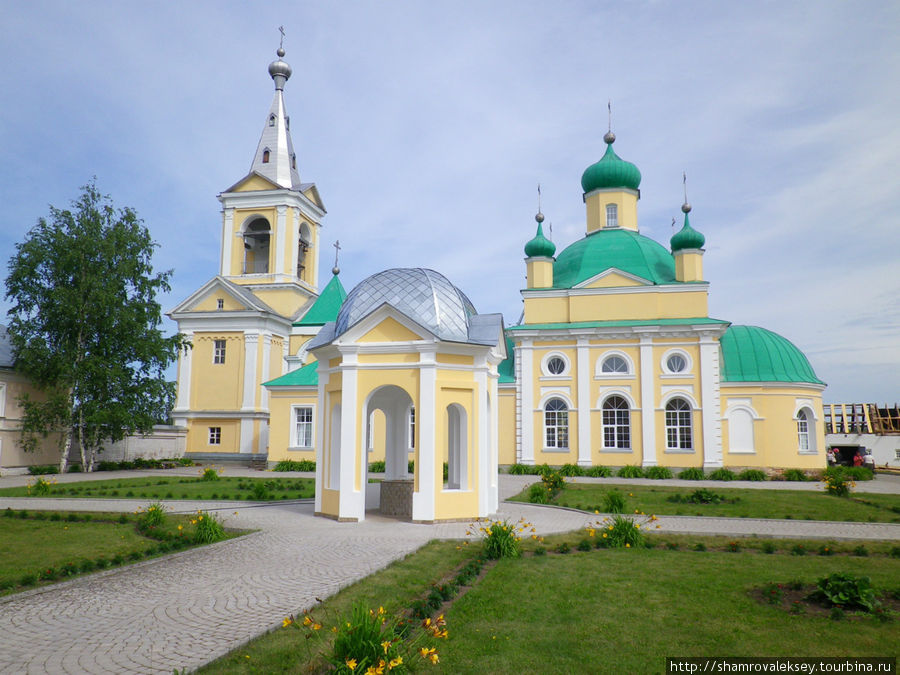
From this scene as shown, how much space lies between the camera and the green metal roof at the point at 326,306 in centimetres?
3666

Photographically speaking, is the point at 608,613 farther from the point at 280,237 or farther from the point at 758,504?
the point at 280,237

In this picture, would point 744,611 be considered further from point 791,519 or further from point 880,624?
point 791,519

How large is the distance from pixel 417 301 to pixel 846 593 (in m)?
9.43

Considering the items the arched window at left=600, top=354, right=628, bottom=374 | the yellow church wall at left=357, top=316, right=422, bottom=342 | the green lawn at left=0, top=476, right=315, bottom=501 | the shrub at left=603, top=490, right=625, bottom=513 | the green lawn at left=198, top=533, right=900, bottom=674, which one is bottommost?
the green lawn at left=198, top=533, right=900, bottom=674

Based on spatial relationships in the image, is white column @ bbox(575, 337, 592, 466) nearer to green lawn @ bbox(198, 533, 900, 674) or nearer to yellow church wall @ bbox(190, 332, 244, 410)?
green lawn @ bbox(198, 533, 900, 674)

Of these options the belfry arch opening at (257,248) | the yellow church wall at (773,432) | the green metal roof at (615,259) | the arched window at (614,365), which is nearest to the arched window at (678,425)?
the yellow church wall at (773,432)

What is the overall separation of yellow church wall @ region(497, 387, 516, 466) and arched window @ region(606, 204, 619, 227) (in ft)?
34.1

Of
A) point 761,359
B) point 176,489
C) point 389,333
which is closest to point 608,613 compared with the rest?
point 389,333

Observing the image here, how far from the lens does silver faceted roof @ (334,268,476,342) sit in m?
13.6

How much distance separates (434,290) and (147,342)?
19.3 m

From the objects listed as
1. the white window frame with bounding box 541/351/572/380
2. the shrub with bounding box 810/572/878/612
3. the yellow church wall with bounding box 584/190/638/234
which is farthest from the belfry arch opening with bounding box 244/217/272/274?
the shrub with bounding box 810/572/878/612

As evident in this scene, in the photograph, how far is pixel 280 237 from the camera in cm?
3734

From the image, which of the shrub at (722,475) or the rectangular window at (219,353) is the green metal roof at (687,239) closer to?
the shrub at (722,475)

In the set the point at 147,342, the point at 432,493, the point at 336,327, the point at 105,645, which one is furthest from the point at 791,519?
the point at 147,342
